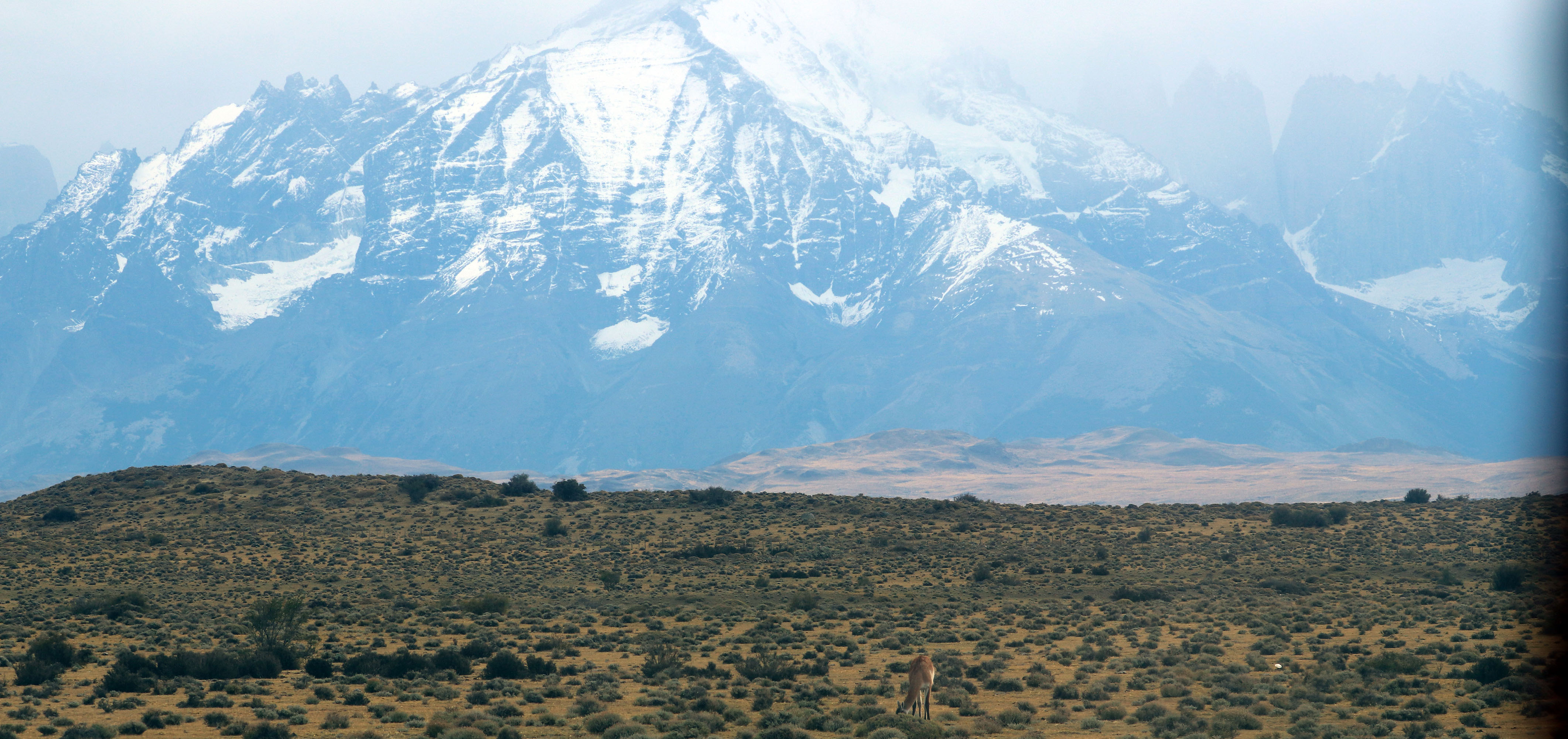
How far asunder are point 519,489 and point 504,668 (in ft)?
186

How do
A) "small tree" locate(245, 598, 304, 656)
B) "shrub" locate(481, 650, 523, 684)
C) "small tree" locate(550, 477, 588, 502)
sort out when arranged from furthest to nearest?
"small tree" locate(550, 477, 588, 502) < "small tree" locate(245, 598, 304, 656) < "shrub" locate(481, 650, 523, 684)

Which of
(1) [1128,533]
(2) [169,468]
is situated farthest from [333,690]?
(2) [169,468]

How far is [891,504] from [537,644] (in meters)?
48.0

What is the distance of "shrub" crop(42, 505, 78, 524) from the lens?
82.6 m

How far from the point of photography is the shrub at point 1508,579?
56.2 meters

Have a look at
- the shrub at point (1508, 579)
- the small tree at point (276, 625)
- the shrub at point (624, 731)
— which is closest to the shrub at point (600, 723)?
the shrub at point (624, 731)

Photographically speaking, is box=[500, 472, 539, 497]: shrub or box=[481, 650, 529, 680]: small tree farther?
box=[500, 472, 539, 497]: shrub

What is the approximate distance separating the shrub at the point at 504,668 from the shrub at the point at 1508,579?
3833 cm

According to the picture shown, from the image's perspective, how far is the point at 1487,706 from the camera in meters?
33.2

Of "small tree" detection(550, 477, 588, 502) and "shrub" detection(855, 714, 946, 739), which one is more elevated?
"small tree" detection(550, 477, 588, 502)

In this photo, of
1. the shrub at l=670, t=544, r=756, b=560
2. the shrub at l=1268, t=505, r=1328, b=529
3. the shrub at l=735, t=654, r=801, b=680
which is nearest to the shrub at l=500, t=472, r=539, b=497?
the shrub at l=670, t=544, r=756, b=560

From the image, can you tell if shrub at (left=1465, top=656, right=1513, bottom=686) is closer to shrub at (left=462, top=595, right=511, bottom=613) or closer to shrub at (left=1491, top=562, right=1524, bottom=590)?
shrub at (left=1491, top=562, right=1524, bottom=590)

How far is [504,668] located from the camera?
136 ft

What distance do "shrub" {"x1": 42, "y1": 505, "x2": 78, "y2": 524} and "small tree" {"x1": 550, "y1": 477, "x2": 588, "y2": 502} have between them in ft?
91.4
